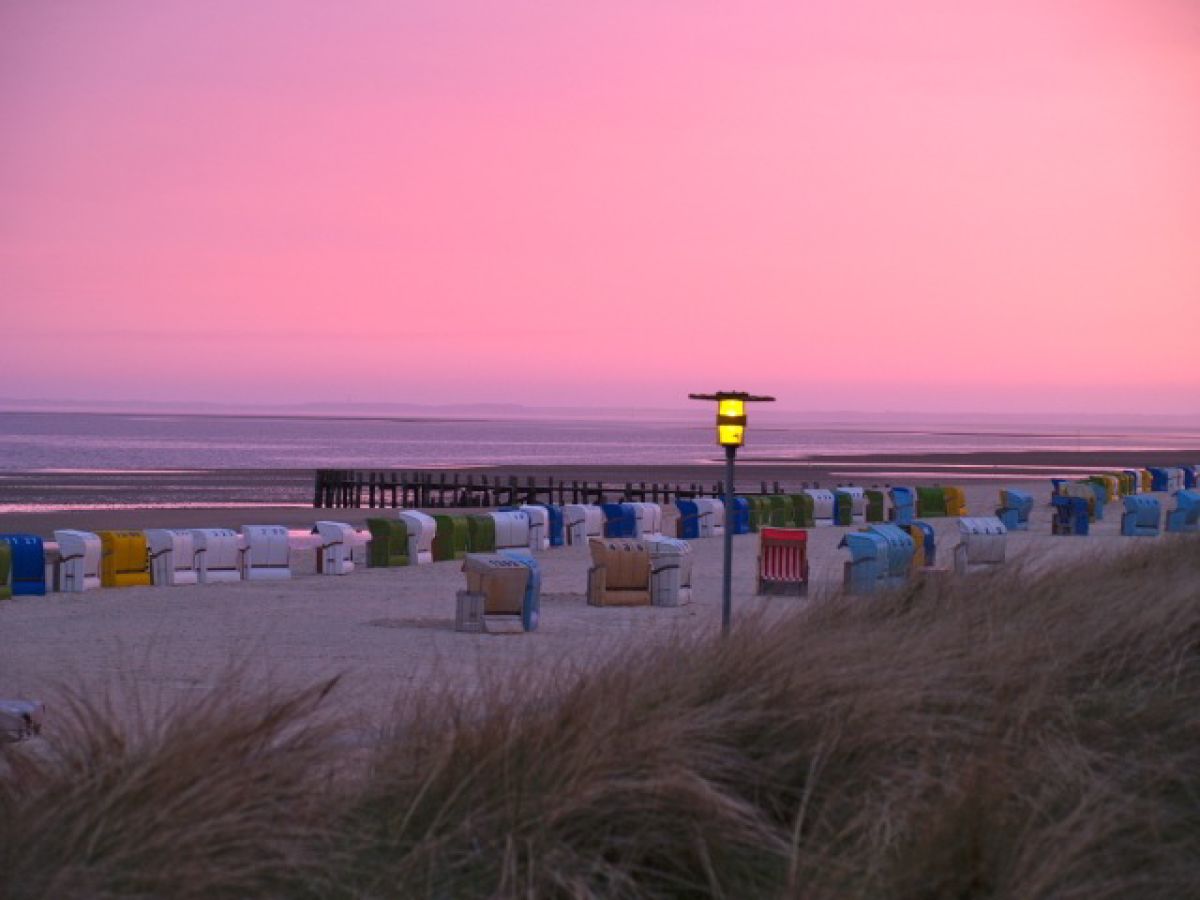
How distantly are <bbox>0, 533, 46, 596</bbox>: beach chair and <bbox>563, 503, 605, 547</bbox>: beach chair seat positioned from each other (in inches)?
457

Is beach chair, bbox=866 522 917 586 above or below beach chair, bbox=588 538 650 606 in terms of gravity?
above

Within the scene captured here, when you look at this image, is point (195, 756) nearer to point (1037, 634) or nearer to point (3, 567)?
point (1037, 634)

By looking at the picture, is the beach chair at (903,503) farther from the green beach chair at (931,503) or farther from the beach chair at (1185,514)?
the beach chair at (1185,514)

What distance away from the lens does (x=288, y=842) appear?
505 centimetres

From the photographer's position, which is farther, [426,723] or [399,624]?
[399,624]

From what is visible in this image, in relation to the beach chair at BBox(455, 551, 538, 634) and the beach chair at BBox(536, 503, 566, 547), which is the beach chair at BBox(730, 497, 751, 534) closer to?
the beach chair at BBox(536, 503, 566, 547)

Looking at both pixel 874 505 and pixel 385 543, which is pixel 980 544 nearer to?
pixel 385 543

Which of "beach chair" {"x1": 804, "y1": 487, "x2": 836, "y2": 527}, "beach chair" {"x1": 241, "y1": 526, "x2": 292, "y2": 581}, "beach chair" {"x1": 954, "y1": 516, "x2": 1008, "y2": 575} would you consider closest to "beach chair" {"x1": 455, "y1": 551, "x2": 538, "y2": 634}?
"beach chair" {"x1": 241, "y1": 526, "x2": 292, "y2": 581}

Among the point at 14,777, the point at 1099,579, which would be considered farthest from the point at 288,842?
the point at 1099,579

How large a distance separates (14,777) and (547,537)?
75.8ft

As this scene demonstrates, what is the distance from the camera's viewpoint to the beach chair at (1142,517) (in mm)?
29844

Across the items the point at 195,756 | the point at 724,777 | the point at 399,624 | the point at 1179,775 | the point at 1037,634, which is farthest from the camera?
the point at 399,624

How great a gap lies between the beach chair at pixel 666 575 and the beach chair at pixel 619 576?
6 cm

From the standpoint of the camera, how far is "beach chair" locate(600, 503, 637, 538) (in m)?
29.5
